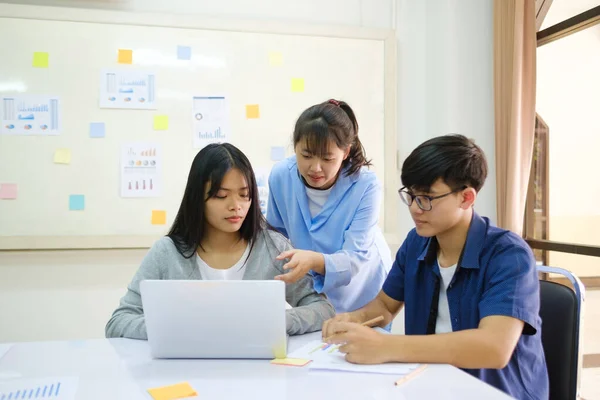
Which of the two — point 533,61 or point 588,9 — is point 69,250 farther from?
point 588,9

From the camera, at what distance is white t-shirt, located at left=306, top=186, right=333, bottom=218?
1777 mm

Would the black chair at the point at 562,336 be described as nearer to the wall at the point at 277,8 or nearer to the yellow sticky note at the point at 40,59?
the wall at the point at 277,8

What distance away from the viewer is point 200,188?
1556 mm

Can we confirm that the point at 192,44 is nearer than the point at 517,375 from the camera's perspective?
No

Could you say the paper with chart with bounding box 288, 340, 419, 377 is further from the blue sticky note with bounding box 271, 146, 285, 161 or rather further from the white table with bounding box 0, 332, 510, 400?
the blue sticky note with bounding box 271, 146, 285, 161

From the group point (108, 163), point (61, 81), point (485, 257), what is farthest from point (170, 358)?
point (61, 81)

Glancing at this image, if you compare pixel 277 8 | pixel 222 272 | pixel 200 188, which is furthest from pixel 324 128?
pixel 277 8

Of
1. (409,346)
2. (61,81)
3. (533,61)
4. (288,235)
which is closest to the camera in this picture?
(409,346)

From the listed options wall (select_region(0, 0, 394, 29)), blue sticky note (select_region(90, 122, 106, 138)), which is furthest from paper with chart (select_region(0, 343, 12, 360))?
wall (select_region(0, 0, 394, 29))

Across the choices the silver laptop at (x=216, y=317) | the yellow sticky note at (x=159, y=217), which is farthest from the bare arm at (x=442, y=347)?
the yellow sticky note at (x=159, y=217)

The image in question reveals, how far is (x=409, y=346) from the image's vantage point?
3.73ft

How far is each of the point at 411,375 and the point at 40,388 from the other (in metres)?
0.66

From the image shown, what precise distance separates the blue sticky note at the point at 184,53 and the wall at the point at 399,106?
192 millimetres

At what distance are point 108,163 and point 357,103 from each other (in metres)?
1.27
